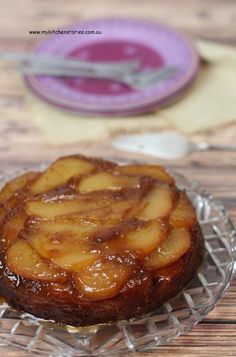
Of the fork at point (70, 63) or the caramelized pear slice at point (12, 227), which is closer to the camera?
the caramelized pear slice at point (12, 227)

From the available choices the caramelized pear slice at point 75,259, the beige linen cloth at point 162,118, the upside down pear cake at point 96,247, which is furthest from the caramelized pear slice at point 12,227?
the beige linen cloth at point 162,118

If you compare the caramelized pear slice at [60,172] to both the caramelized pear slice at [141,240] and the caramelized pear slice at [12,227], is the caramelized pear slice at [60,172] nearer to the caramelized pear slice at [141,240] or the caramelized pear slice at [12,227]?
the caramelized pear slice at [12,227]

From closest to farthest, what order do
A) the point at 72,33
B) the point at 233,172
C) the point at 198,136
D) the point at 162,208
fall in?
the point at 162,208 < the point at 233,172 < the point at 198,136 < the point at 72,33

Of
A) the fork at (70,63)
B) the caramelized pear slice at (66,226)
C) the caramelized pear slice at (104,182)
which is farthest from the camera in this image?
the fork at (70,63)

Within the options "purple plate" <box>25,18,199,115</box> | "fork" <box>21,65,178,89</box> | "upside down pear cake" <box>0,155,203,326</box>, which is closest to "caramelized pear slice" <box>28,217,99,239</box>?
"upside down pear cake" <box>0,155,203,326</box>

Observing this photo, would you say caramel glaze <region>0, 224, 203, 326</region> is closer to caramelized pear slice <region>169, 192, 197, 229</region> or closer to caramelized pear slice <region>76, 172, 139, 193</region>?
caramelized pear slice <region>169, 192, 197, 229</region>

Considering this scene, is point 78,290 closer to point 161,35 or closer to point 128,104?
point 128,104

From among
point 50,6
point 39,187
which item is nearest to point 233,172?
point 39,187

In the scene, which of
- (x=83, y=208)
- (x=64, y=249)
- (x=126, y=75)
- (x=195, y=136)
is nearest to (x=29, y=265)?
(x=64, y=249)
